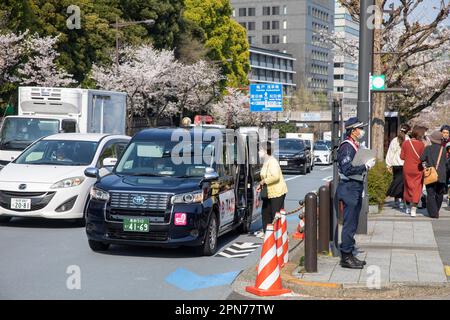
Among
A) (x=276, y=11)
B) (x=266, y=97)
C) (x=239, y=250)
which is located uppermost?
(x=276, y=11)

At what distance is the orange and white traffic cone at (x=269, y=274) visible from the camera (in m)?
8.41

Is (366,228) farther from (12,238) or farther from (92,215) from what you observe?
(12,238)

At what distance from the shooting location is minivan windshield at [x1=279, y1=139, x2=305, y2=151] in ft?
122

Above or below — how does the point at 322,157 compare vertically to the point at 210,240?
below

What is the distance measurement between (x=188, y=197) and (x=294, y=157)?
25.1 m

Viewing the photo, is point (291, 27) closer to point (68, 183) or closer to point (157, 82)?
point (157, 82)

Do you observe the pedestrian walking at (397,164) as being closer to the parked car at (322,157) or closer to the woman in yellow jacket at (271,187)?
the woman in yellow jacket at (271,187)

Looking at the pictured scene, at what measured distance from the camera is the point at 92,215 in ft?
36.1

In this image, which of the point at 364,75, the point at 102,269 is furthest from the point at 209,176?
the point at 364,75

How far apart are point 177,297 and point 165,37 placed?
5359 centimetres

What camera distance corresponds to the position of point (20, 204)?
13.4 m

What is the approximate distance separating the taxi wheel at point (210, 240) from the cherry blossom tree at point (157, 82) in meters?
36.5

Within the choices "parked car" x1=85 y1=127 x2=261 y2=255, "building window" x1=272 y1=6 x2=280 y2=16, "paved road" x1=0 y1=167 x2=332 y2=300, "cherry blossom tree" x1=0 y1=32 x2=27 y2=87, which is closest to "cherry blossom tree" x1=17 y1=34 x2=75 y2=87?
"cherry blossom tree" x1=0 y1=32 x2=27 y2=87

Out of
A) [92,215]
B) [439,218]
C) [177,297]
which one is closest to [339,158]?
[177,297]
